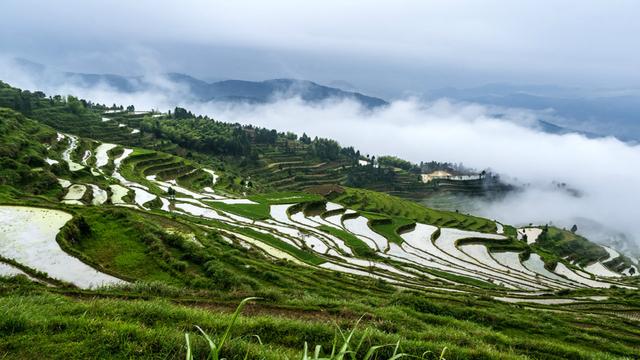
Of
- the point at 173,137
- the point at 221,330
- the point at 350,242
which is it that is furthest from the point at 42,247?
the point at 173,137

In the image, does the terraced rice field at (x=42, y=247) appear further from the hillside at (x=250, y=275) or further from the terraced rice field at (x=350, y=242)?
the terraced rice field at (x=350, y=242)

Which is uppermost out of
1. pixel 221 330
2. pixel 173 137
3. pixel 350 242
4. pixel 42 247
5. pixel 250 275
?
pixel 173 137

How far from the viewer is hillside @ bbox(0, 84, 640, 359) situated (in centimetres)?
941

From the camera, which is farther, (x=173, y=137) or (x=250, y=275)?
(x=173, y=137)

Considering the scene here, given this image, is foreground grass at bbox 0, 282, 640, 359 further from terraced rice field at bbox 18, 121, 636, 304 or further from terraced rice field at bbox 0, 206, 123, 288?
terraced rice field at bbox 18, 121, 636, 304

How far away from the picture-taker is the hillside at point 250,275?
371 inches

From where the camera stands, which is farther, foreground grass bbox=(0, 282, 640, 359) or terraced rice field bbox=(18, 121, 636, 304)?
terraced rice field bbox=(18, 121, 636, 304)

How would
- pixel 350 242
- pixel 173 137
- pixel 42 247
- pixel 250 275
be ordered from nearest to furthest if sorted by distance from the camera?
pixel 42 247 → pixel 250 275 → pixel 350 242 → pixel 173 137

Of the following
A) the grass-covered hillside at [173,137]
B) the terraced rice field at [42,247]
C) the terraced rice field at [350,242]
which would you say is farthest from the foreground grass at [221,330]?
the grass-covered hillside at [173,137]

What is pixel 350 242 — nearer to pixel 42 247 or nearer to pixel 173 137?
pixel 42 247

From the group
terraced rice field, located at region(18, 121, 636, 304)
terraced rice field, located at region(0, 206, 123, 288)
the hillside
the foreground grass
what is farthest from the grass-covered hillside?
the foreground grass

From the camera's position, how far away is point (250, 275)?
26.8 metres

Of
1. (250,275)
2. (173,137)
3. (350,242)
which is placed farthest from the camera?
(173,137)

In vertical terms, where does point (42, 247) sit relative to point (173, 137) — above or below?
below
